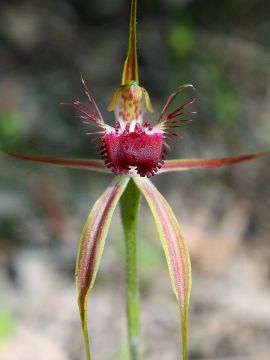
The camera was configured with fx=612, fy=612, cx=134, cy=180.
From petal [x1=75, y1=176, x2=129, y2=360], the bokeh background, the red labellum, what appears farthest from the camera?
the bokeh background

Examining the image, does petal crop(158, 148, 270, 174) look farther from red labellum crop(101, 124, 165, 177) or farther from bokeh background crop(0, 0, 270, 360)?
bokeh background crop(0, 0, 270, 360)

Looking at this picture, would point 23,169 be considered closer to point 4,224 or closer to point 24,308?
point 4,224

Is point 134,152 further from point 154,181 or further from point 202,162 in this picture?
point 154,181

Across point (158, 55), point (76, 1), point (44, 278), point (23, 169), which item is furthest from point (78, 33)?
point (44, 278)

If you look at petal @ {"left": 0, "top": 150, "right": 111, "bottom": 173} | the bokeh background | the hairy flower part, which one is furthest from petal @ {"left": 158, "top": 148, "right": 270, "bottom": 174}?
the bokeh background

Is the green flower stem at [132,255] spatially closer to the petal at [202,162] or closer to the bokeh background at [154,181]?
the petal at [202,162]

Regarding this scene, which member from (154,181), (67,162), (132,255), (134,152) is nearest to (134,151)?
(134,152)
